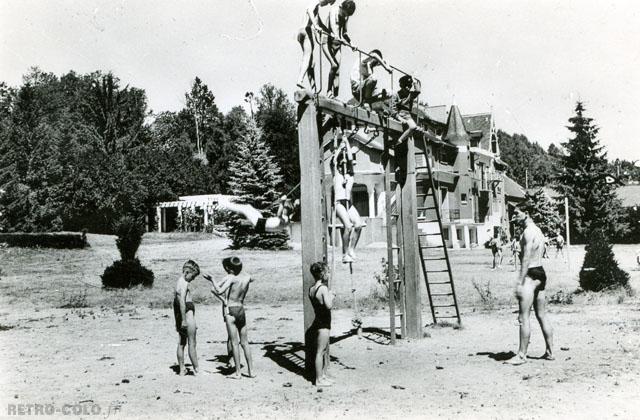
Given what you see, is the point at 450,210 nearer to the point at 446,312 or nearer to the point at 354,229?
the point at 446,312

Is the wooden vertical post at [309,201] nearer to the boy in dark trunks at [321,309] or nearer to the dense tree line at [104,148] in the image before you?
the boy in dark trunks at [321,309]

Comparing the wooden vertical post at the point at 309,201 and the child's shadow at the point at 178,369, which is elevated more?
the wooden vertical post at the point at 309,201

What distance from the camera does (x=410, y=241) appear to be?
1166 cm

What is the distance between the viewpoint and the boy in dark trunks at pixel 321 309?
7809mm

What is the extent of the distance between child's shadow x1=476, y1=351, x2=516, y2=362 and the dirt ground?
17 millimetres

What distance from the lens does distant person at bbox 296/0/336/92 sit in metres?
8.72

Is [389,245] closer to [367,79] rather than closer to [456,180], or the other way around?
[367,79]

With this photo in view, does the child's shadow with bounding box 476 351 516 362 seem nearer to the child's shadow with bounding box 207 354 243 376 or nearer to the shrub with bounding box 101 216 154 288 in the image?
the child's shadow with bounding box 207 354 243 376

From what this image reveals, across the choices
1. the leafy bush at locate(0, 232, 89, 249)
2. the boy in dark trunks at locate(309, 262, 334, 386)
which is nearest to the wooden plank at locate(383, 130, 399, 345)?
the boy in dark trunks at locate(309, 262, 334, 386)

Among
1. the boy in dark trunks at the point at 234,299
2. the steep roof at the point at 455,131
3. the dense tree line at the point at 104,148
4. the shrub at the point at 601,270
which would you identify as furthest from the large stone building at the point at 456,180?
the boy in dark trunks at the point at 234,299

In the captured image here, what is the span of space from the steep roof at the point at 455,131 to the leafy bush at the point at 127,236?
37942mm

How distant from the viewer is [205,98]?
82000 millimetres

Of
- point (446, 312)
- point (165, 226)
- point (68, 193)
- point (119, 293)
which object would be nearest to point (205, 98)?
point (165, 226)

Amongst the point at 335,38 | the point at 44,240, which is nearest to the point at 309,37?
the point at 335,38
